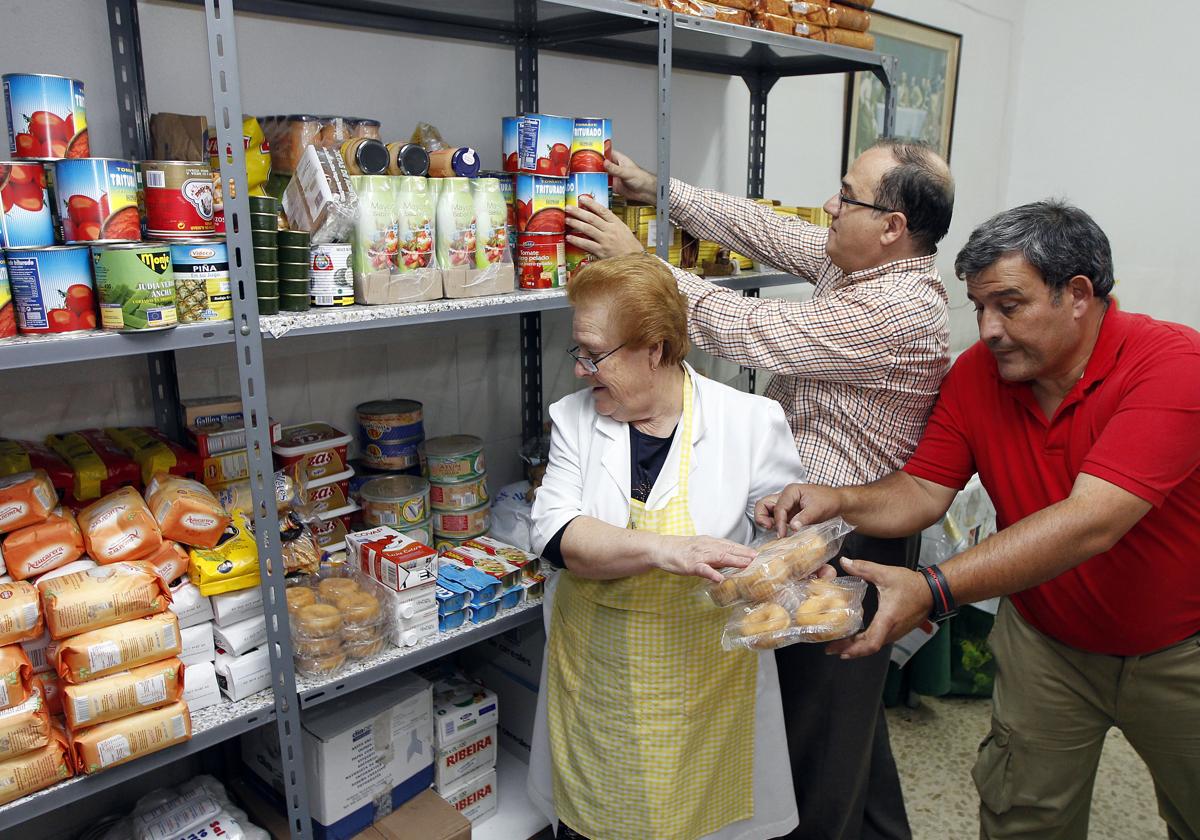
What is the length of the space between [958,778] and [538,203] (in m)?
2.28

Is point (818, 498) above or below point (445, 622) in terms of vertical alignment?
above

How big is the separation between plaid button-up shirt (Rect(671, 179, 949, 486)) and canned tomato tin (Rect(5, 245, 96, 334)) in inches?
48.9

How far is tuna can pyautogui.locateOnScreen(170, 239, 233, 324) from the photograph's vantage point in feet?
4.61

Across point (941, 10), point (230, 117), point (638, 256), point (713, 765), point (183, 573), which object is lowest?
point (713, 765)

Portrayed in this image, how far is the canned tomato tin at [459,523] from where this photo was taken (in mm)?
2223

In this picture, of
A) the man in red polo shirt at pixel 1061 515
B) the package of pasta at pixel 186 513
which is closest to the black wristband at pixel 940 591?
the man in red polo shirt at pixel 1061 515

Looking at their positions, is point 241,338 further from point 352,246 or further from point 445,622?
point 445,622

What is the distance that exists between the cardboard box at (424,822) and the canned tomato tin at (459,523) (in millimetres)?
630

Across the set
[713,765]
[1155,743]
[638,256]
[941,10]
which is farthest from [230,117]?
[941,10]

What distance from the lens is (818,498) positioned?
187 centimetres

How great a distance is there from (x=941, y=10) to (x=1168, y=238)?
1.55 m

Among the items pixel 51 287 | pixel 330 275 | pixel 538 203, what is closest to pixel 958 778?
pixel 538 203

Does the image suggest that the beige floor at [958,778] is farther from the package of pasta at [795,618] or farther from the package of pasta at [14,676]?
the package of pasta at [14,676]

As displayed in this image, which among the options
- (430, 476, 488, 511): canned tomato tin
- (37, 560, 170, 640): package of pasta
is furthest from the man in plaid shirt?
(37, 560, 170, 640): package of pasta
